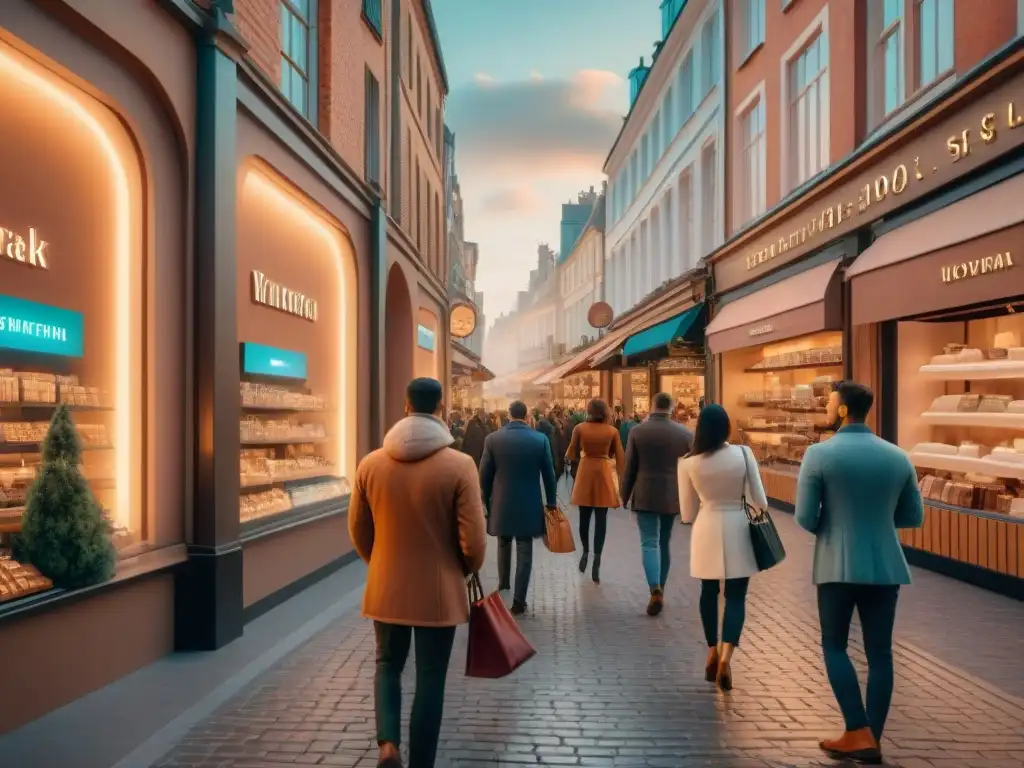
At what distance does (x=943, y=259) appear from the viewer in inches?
351

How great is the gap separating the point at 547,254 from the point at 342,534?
6244cm

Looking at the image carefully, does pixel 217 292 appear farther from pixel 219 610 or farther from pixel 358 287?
pixel 358 287

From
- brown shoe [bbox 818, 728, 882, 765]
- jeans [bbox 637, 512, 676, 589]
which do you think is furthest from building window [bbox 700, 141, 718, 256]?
brown shoe [bbox 818, 728, 882, 765]

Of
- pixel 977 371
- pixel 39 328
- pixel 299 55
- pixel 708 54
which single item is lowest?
pixel 977 371

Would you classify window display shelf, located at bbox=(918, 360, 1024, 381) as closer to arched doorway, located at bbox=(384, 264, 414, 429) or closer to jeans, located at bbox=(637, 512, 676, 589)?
jeans, located at bbox=(637, 512, 676, 589)

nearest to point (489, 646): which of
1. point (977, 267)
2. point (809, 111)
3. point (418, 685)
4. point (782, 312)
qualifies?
point (418, 685)

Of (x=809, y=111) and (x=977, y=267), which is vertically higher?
(x=809, y=111)

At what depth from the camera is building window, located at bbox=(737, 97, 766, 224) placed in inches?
658

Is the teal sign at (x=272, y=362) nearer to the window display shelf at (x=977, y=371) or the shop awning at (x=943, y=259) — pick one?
the shop awning at (x=943, y=259)

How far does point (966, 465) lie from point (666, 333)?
10.9 m

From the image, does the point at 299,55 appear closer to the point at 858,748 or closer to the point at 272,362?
the point at 272,362

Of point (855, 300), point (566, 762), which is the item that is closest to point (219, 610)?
point (566, 762)

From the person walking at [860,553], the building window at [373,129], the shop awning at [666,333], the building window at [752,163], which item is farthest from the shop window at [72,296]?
the shop awning at [666,333]

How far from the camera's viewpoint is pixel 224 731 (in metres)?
4.75
